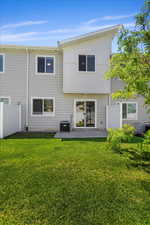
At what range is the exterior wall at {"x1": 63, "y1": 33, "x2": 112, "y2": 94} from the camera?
10.5m

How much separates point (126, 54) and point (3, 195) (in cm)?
467

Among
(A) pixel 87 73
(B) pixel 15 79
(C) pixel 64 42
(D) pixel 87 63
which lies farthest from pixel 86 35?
(B) pixel 15 79

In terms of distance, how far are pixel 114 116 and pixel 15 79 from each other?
788 centimetres

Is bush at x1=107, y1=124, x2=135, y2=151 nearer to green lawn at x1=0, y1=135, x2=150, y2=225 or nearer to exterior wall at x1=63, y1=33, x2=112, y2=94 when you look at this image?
green lawn at x1=0, y1=135, x2=150, y2=225

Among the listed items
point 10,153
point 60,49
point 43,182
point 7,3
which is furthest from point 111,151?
point 7,3

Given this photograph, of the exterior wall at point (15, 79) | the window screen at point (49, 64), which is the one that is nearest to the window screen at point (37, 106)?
the exterior wall at point (15, 79)

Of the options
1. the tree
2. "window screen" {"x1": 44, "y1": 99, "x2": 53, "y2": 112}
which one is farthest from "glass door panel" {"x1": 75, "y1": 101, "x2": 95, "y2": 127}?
the tree

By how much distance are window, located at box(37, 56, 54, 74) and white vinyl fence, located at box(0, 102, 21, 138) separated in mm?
3322

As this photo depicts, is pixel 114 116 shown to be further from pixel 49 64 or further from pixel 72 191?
pixel 72 191

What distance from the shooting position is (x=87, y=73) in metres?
10.6

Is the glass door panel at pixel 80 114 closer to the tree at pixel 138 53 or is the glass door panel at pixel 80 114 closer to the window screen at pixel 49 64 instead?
the window screen at pixel 49 64

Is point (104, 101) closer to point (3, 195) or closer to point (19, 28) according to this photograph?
point (19, 28)

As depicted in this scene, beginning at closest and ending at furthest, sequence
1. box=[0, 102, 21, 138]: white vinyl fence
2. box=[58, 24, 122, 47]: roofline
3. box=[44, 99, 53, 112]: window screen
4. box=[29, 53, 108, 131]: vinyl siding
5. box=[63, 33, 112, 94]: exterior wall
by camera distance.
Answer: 1. box=[0, 102, 21, 138]: white vinyl fence
2. box=[58, 24, 122, 47]: roofline
3. box=[63, 33, 112, 94]: exterior wall
4. box=[29, 53, 108, 131]: vinyl siding
5. box=[44, 99, 53, 112]: window screen

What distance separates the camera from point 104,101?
37.6ft
